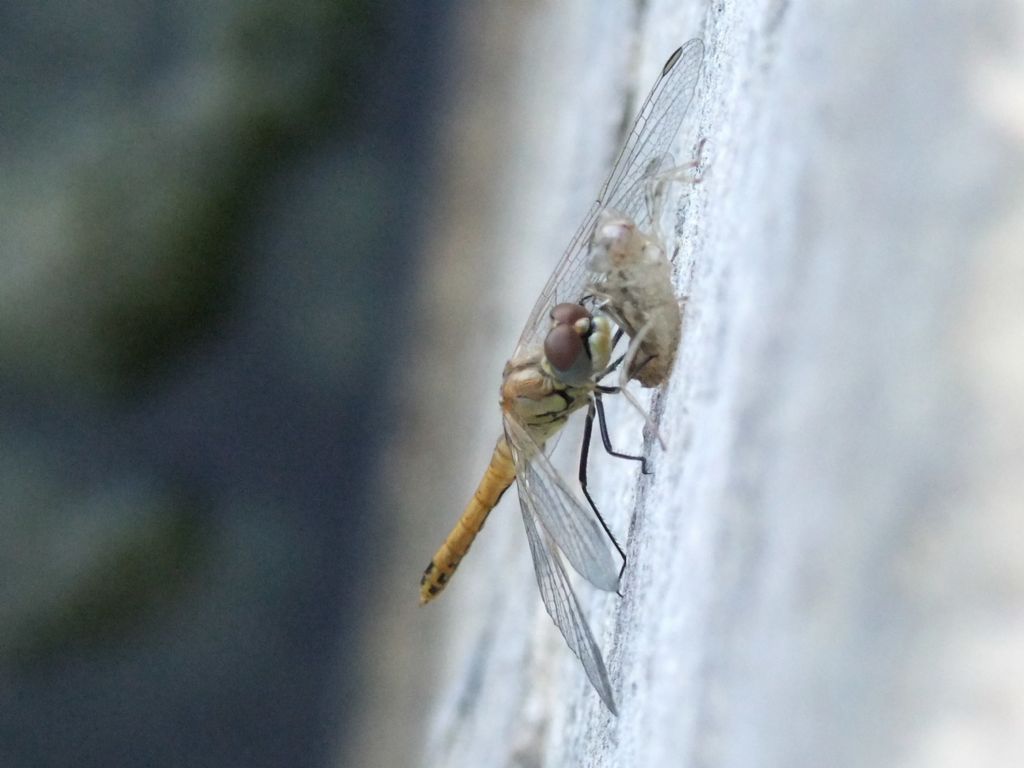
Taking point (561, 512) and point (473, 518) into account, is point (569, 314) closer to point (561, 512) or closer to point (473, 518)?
point (561, 512)

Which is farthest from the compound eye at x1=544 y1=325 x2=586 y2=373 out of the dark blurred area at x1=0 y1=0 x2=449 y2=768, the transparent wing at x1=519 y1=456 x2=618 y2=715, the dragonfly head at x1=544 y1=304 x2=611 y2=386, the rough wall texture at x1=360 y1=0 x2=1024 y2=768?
the dark blurred area at x1=0 y1=0 x2=449 y2=768

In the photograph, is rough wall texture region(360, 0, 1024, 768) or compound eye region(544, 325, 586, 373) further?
compound eye region(544, 325, 586, 373)

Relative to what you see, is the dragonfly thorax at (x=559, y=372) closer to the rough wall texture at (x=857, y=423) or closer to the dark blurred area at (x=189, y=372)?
the rough wall texture at (x=857, y=423)

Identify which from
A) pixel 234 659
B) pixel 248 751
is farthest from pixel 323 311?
pixel 248 751

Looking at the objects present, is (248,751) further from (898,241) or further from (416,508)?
(898,241)

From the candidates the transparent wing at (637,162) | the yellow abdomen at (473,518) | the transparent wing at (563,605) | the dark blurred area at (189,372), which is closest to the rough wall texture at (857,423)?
the transparent wing at (563,605)

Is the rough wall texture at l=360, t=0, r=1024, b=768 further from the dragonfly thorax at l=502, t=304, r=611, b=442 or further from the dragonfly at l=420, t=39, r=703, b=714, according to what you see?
the dragonfly thorax at l=502, t=304, r=611, b=442
